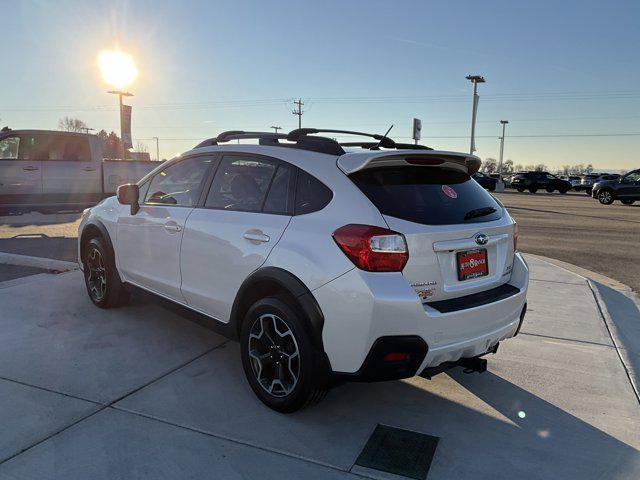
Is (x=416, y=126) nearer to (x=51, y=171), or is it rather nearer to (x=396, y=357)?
(x=51, y=171)

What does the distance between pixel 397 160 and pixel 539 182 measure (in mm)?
43955

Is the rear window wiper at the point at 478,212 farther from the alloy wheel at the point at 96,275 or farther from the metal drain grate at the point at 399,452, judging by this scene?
the alloy wheel at the point at 96,275

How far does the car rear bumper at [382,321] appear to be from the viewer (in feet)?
8.51

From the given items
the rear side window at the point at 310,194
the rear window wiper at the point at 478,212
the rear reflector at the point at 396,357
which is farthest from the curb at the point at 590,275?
the rear side window at the point at 310,194

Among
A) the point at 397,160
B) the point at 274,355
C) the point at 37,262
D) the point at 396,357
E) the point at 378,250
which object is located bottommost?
the point at 37,262

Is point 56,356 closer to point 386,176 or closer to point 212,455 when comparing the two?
point 212,455

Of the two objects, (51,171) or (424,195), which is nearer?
(424,195)

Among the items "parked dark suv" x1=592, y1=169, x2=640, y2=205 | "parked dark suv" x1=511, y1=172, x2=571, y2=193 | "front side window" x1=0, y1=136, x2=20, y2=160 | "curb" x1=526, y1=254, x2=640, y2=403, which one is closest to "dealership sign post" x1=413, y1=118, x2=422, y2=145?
"curb" x1=526, y1=254, x2=640, y2=403

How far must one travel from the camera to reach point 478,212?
10.4 ft

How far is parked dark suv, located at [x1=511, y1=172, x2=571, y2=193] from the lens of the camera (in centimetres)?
4250

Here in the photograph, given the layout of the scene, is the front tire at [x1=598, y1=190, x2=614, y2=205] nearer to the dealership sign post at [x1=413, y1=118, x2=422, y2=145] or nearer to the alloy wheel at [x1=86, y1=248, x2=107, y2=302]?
the dealership sign post at [x1=413, y1=118, x2=422, y2=145]

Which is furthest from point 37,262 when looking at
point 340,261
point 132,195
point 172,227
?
point 340,261

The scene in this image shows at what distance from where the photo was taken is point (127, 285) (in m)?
4.67

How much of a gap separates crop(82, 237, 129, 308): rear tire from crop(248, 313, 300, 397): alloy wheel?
6.86 feet
